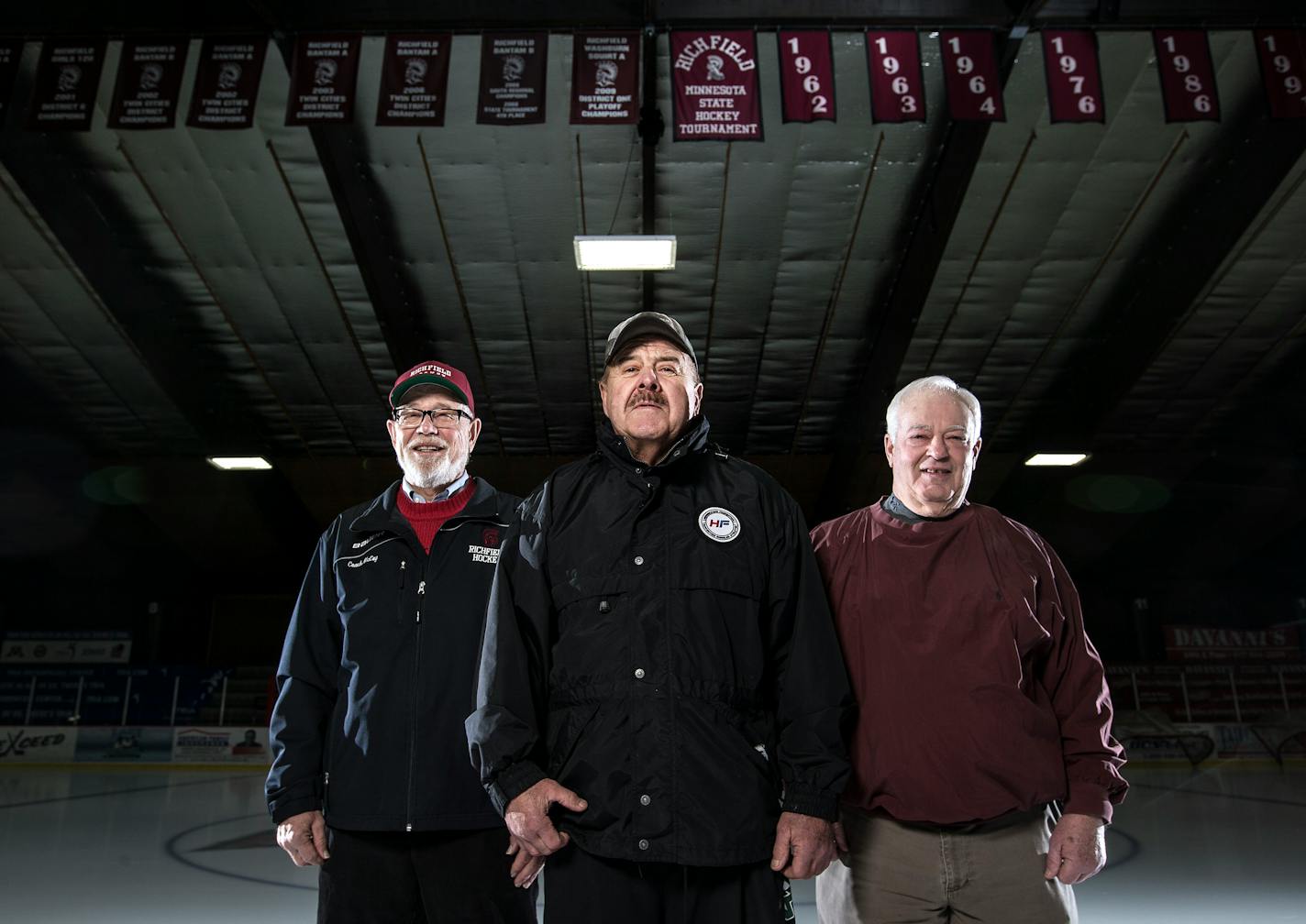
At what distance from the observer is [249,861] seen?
6.09 metres

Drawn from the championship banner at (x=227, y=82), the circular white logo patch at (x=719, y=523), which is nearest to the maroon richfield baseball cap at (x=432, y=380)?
the circular white logo patch at (x=719, y=523)

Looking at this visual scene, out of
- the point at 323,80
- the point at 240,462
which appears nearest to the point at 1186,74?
the point at 323,80

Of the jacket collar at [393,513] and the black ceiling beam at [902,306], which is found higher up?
the black ceiling beam at [902,306]

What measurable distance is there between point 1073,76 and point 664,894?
259 inches

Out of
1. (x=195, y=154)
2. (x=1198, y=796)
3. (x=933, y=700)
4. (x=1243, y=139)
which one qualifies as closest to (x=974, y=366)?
(x=1243, y=139)

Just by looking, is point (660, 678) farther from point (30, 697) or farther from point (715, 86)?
point (30, 697)

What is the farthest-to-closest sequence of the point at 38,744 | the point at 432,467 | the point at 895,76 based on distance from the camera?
the point at 38,744, the point at 895,76, the point at 432,467

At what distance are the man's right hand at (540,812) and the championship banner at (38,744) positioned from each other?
15468mm

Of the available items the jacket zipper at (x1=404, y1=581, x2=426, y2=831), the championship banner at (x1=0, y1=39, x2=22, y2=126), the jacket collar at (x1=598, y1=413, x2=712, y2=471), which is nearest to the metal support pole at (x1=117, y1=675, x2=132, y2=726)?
the championship banner at (x1=0, y1=39, x2=22, y2=126)

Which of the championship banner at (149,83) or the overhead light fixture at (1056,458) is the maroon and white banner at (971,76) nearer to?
the championship banner at (149,83)

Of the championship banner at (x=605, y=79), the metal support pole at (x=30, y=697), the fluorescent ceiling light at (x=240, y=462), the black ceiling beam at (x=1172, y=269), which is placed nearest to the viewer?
the championship banner at (x=605, y=79)

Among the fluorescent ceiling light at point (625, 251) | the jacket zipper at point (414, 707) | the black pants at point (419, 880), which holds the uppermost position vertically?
the fluorescent ceiling light at point (625, 251)

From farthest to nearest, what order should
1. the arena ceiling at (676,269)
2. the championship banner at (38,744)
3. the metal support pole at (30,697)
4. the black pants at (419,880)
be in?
the metal support pole at (30,697), the championship banner at (38,744), the arena ceiling at (676,269), the black pants at (419,880)

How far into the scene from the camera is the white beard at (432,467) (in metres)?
2.60
